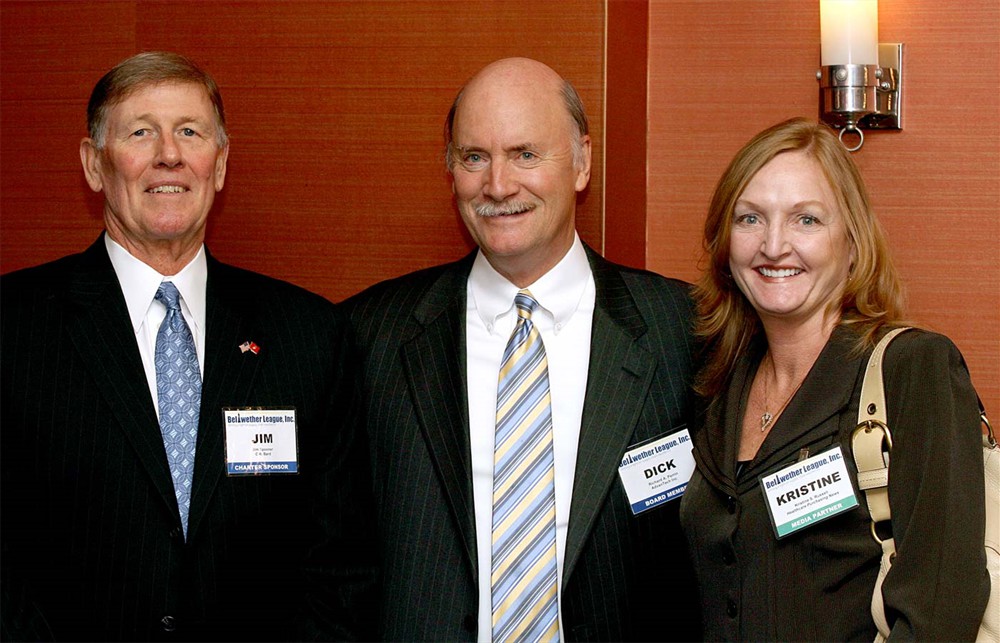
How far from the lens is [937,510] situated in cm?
195

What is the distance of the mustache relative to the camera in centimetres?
258

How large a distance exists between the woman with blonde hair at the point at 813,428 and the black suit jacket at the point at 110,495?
1.00 meters

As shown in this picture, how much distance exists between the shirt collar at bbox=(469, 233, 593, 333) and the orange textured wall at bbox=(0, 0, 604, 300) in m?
0.43

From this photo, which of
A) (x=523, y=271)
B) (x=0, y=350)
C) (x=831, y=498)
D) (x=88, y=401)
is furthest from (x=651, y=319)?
(x=0, y=350)

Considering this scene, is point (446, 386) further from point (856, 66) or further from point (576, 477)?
point (856, 66)

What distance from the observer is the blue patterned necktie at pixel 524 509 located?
241 cm

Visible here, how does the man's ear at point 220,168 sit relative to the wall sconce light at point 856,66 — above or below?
below

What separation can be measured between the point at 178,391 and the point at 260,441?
21 cm

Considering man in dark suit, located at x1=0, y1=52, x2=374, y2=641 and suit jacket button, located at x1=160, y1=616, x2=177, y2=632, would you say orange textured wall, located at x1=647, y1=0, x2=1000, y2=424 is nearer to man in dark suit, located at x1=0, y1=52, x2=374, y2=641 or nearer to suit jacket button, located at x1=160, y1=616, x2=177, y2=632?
man in dark suit, located at x1=0, y1=52, x2=374, y2=641

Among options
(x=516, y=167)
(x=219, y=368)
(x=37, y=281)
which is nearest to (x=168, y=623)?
(x=219, y=368)

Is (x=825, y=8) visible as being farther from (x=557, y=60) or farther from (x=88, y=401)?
(x=88, y=401)

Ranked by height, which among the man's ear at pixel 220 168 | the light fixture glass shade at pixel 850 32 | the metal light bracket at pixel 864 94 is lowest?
the man's ear at pixel 220 168

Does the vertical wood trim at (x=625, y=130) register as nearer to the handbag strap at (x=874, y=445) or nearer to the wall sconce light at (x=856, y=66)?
the wall sconce light at (x=856, y=66)

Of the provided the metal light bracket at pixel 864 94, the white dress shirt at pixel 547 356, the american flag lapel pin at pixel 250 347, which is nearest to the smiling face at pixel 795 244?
the white dress shirt at pixel 547 356
